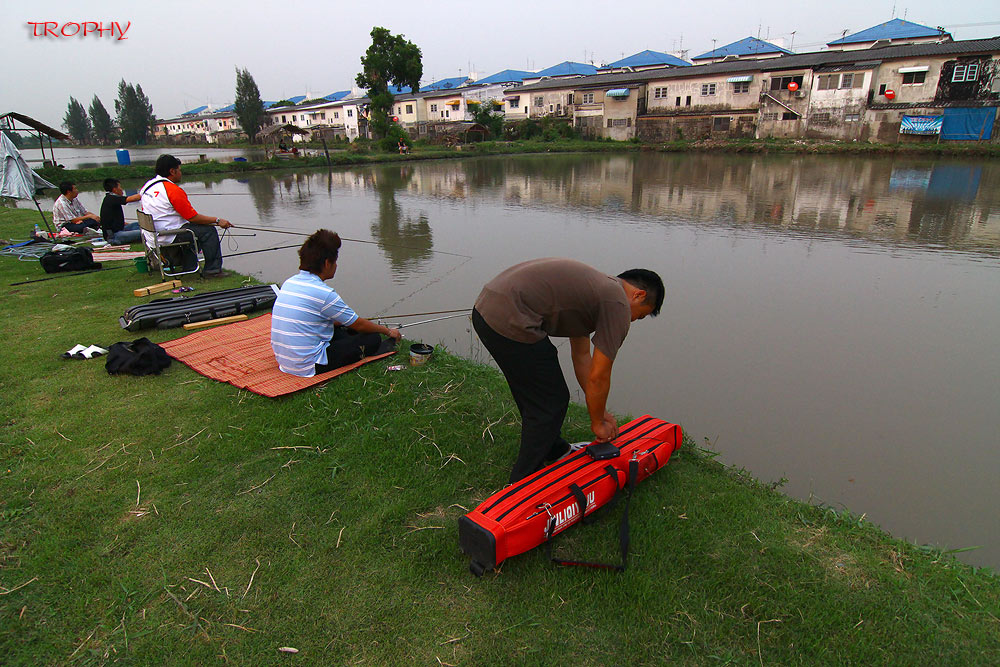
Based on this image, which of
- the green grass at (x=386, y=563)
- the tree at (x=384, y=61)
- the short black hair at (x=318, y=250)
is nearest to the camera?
the green grass at (x=386, y=563)

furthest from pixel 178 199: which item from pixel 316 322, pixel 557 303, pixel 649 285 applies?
pixel 649 285

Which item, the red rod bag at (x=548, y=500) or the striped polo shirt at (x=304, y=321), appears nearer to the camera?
the red rod bag at (x=548, y=500)

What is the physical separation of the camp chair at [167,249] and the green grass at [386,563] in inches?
143

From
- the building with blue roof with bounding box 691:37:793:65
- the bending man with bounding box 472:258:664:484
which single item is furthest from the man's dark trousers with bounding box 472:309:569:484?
the building with blue roof with bounding box 691:37:793:65

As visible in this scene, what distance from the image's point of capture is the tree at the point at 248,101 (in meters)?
58.8

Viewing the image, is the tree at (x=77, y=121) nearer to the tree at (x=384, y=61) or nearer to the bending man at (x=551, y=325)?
the tree at (x=384, y=61)

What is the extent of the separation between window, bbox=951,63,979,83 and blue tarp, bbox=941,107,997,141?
7.93 feet

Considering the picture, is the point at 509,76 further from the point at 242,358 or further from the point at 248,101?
the point at 242,358

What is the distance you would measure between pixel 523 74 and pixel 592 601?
8764cm

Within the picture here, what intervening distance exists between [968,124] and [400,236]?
35.0 metres

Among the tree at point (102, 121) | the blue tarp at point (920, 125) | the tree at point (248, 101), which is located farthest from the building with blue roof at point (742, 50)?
the tree at point (102, 121)

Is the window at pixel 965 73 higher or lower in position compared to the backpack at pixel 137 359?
higher

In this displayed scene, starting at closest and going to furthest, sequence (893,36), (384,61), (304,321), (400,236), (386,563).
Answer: (386,563)
(304,321)
(400,236)
(384,61)
(893,36)

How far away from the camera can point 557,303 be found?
2.47m
